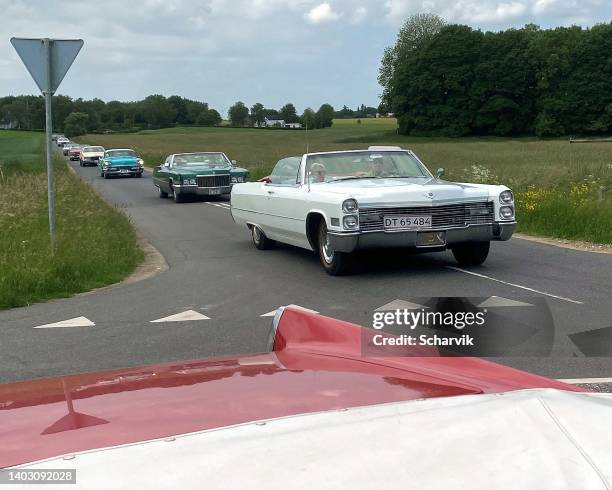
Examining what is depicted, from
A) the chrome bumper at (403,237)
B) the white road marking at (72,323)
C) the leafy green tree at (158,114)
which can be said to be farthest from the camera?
the leafy green tree at (158,114)

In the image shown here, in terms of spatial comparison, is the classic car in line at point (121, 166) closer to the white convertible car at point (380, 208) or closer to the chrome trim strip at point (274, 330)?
the white convertible car at point (380, 208)

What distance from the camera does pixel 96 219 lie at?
14719 mm

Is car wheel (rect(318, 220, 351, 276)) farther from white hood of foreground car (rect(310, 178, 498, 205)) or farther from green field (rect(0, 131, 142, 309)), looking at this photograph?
green field (rect(0, 131, 142, 309))

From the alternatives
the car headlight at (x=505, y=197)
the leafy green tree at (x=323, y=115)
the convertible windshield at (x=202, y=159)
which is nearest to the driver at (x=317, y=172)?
the car headlight at (x=505, y=197)

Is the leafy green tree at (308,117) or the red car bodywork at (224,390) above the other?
the leafy green tree at (308,117)

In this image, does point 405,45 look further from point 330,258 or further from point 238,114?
point 330,258

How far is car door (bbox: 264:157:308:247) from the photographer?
9938 mm

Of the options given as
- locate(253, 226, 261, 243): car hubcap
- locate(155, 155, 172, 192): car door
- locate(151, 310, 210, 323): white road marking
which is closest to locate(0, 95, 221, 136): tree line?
locate(155, 155, 172, 192): car door

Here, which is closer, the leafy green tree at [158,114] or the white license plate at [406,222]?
the white license plate at [406,222]

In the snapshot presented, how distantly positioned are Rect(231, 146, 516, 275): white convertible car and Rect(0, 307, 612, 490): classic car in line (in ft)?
20.0

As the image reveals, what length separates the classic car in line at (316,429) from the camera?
1560 millimetres

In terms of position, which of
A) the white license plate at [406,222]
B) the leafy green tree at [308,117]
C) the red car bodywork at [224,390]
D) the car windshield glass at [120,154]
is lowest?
the car windshield glass at [120,154]

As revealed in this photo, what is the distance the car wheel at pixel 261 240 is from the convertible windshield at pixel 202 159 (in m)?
11.4

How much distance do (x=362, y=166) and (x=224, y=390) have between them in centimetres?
819
